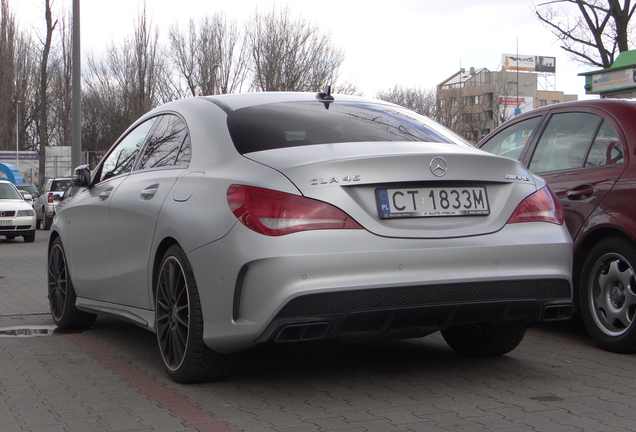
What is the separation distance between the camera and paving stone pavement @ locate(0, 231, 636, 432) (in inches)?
151

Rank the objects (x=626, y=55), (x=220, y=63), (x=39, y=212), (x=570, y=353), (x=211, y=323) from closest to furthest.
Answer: (x=211, y=323), (x=570, y=353), (x=626, y=55), (x=39, y=212), (x=220, y=63)

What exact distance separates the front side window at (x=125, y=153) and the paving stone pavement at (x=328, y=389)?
3.97 feet

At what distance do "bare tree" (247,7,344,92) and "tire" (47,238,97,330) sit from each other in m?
41.1

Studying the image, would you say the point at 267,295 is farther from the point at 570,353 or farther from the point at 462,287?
the point at 570,353

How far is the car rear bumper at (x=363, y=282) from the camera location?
12.7 ft

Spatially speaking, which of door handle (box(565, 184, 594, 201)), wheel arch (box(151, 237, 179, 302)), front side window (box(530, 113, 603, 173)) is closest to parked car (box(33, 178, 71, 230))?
front side window (box(530, 113, 603, 173))

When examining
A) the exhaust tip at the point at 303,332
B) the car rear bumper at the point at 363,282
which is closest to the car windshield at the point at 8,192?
the car rear bumper at the point at 363,282

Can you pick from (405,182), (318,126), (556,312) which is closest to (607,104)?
(556,312)

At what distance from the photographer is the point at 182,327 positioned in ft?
15.0

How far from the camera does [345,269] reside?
390 cm

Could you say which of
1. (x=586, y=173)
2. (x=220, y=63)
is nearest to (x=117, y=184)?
(x=586, y=173)

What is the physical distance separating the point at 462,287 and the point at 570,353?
1785mm

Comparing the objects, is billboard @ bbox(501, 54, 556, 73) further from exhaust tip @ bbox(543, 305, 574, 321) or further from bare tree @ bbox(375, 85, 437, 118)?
exhaust tip @ bbox(543, 305, 574, 321)

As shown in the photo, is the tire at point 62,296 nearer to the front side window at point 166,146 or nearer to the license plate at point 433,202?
the front side window at point 166,146
